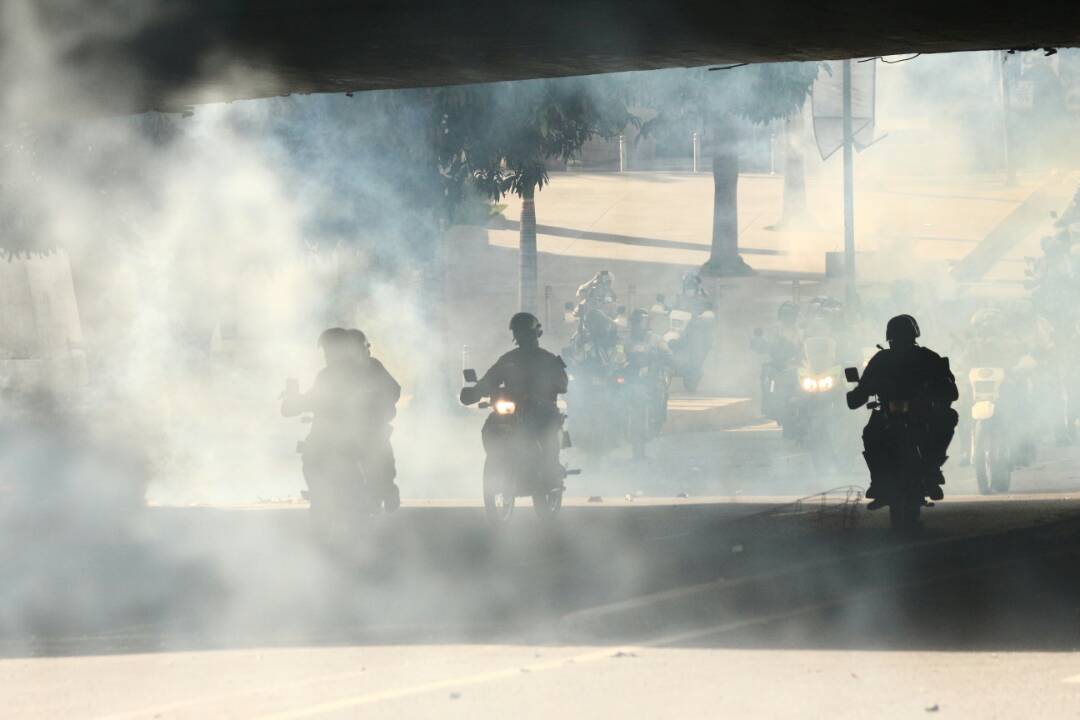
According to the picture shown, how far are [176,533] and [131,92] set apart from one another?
10.7ft

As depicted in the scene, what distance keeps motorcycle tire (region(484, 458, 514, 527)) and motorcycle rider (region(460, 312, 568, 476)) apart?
0.60ft

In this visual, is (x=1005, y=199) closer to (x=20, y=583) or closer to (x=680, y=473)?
(x=680, y=473)

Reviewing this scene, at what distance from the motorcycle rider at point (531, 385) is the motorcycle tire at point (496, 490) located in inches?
7.1

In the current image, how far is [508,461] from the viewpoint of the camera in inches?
493

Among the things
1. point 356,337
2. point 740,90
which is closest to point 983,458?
point 356,337

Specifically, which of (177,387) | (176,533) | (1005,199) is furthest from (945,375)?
(1005,199)

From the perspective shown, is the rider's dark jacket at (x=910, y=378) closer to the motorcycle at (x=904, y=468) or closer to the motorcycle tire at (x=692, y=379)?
the motorcycle at (x=904, y=468)

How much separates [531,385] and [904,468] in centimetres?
256

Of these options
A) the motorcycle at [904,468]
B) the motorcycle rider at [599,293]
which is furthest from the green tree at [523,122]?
the motorcycle at [904,468]

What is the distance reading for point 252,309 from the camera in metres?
29.2

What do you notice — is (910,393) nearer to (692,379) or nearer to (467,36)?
(467,36)

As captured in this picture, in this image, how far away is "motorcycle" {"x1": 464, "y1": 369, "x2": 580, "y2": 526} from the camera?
12500 millimetres

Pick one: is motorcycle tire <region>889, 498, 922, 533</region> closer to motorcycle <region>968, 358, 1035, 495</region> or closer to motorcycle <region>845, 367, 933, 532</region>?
motorcycle <region>845, 367, 933, 532</region>

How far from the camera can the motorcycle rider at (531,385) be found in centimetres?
1262
